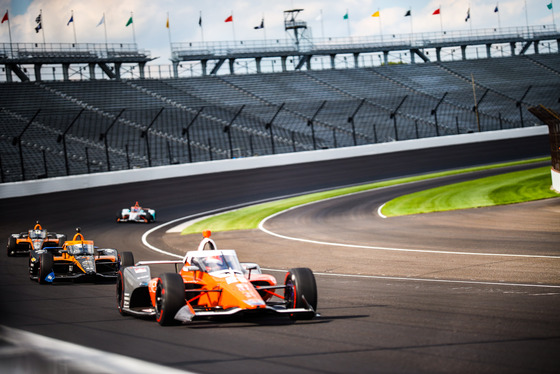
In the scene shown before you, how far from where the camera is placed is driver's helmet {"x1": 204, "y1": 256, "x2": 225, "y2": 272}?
30.3ft

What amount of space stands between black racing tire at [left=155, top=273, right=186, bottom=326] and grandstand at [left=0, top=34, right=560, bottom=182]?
2698cm

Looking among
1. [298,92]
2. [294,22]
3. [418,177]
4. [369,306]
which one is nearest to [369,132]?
[298,92]

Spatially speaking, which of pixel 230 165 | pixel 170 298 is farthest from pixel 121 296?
pixel 230 165

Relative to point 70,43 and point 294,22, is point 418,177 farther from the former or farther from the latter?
point 294,22

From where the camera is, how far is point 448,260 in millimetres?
13805

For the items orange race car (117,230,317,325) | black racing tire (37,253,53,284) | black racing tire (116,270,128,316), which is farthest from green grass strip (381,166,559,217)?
orange race car (117,230,317,325)

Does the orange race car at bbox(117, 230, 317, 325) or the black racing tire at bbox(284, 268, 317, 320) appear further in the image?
the black racing tire at bbox(284, 268, 317, 320)

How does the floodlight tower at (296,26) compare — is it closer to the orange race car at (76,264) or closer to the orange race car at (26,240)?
the orange race car at (26,240)

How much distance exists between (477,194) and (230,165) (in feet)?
56.8

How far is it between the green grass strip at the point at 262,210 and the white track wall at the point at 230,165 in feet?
23.3

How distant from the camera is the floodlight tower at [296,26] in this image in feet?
238

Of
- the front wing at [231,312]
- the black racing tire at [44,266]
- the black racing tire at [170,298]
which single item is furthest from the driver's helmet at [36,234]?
the front wing at [231,312]

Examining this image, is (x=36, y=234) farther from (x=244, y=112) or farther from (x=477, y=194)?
(x=244, y=112)

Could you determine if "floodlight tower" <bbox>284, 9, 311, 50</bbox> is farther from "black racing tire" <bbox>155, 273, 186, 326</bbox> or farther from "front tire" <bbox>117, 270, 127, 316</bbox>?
"black racing tire" <bbox>155, 273, 186, 326</bbox>
